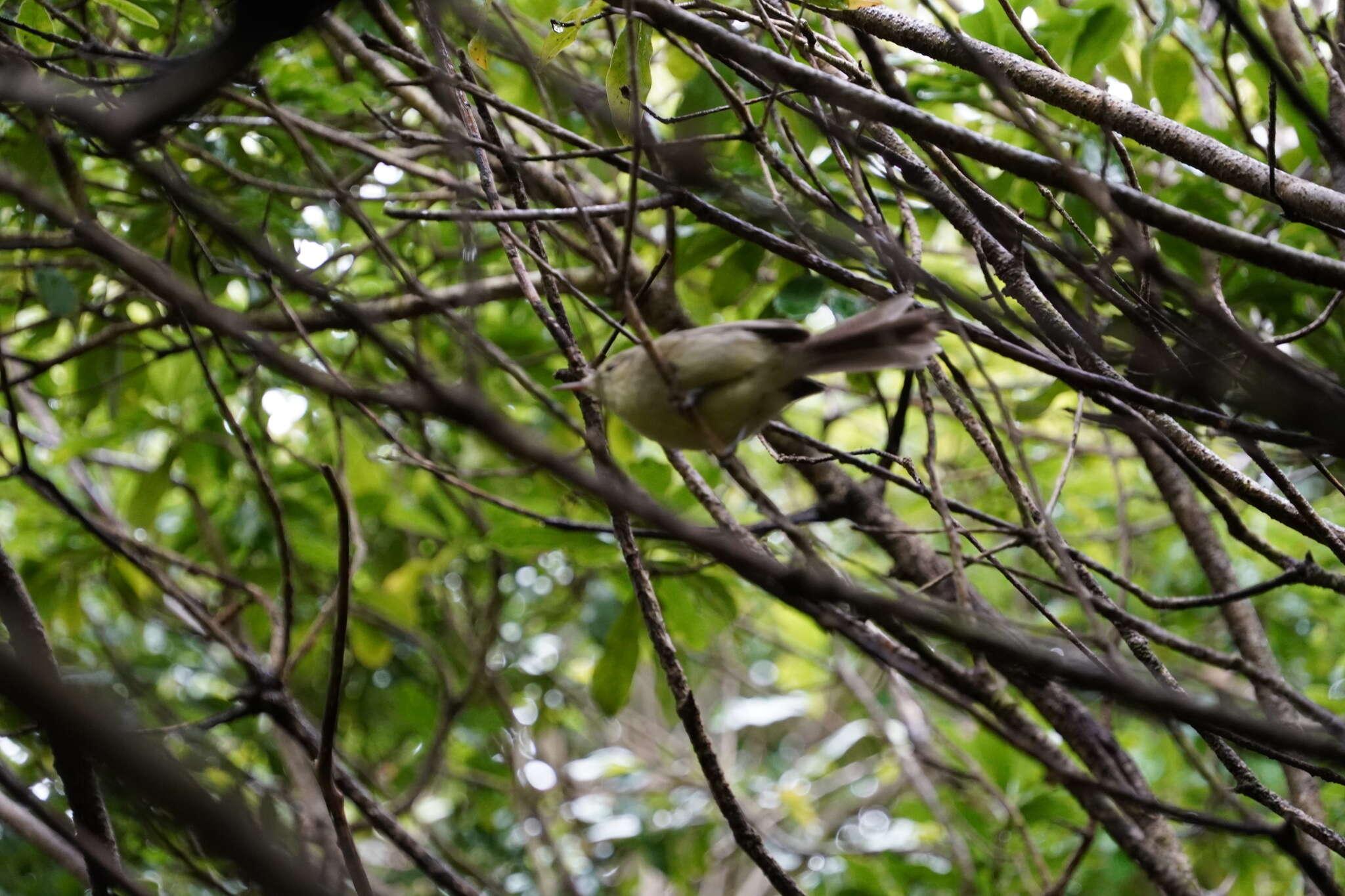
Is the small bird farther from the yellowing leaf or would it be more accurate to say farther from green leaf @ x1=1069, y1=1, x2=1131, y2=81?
green leaf @ x1=1069, y1=1, x2=1131, y2=81

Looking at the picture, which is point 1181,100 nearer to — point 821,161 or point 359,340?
point 821,161

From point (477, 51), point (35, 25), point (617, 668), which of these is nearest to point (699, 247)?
point (477, 51)

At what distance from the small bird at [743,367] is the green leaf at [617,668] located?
4.34 feet

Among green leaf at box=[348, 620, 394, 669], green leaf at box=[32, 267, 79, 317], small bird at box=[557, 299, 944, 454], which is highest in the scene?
green leaf at box=[32, 267, 79, 317]

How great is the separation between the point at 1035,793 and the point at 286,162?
2505mm

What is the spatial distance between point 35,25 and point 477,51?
81 cm

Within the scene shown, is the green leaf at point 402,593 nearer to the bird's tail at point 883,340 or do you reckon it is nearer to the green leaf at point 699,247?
the green leaf at point 699,247

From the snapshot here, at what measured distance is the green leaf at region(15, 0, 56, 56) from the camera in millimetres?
1850

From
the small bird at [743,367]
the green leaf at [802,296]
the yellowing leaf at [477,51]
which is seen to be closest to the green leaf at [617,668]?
the green leaf at [802,296]

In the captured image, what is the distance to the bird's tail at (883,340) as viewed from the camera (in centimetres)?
114

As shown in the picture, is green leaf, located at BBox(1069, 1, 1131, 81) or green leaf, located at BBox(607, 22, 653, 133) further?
green leaf, located at BBox(1069, 1, 1131, 81)

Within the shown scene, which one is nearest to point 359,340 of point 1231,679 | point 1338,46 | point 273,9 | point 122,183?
point 122,183

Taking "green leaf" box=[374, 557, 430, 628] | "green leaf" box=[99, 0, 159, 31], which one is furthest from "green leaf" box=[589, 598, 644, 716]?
"green leaf" box=[99, 0, 159, 31]

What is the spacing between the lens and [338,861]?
224 centimetres
